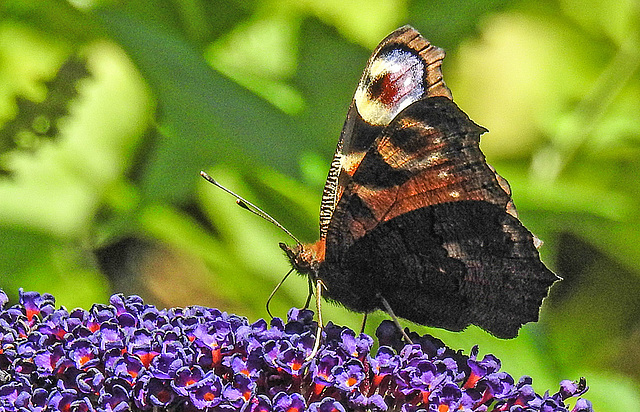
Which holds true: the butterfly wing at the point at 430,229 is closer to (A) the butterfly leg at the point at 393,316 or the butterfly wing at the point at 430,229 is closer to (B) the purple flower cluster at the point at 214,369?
(A) the butterfly leg at the point at 393,316

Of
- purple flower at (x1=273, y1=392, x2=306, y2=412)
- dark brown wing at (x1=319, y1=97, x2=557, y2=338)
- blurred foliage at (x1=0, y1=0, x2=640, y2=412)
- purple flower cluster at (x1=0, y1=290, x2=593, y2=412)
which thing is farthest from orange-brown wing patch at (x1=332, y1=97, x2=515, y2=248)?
blurred foliage at (x1=0, y1=0, x2=640, y2=412)

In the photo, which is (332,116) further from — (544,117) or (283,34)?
(544,117)

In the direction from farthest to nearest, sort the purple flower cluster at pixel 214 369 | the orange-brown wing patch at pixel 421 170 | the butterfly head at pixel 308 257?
the butterfly head at pixel 308 257, the orange-brown wing patch at pixel 421 170, the purple flower cluster at pixel 214 369

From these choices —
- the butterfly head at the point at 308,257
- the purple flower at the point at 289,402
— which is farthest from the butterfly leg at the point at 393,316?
the purple flower at the point at 289,402

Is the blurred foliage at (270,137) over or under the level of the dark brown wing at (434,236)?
over

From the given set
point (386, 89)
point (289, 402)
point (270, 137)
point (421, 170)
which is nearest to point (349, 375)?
point (289, 402)

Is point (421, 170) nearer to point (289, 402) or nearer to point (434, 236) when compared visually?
point (434, 236)
